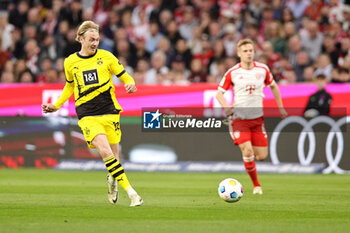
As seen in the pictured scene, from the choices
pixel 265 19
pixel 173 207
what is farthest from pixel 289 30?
pixel 173 207

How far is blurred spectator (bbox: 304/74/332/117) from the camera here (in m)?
18.3

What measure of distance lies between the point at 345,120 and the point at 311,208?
27.6 feet

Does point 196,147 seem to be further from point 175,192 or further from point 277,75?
point 175,192

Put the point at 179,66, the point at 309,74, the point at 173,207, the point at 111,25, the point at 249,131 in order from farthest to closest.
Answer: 1. the point at 111,25
2. the point at 179,66
3. the point at 309,74
4. the point at 249,131
5. the point at 173,207

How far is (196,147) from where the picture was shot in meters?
18.7

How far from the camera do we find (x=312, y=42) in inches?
812

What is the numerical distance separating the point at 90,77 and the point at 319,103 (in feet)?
30.4

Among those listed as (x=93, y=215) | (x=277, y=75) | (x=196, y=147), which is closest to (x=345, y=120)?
(x=277, y=75)

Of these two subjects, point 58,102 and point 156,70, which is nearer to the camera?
point 58,102

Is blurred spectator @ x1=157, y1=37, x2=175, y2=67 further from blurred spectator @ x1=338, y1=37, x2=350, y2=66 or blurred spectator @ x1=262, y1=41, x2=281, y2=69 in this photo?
blurred spectator @ x1=338, y1=37, x2=350, y2=66

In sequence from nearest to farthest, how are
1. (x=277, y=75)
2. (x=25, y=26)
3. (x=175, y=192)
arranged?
(x=175, y=192) → (x=277, y=75) → (x=25, y=26)

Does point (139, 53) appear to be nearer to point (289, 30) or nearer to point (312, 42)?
point (289, 30)

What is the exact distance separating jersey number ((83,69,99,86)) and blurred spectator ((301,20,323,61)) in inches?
444

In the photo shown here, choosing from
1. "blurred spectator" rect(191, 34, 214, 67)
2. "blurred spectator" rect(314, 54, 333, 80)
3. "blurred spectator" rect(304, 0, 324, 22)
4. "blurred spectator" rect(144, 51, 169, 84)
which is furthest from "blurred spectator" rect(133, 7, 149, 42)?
"blurred spectator" rect(314, 54, 333, 80)
